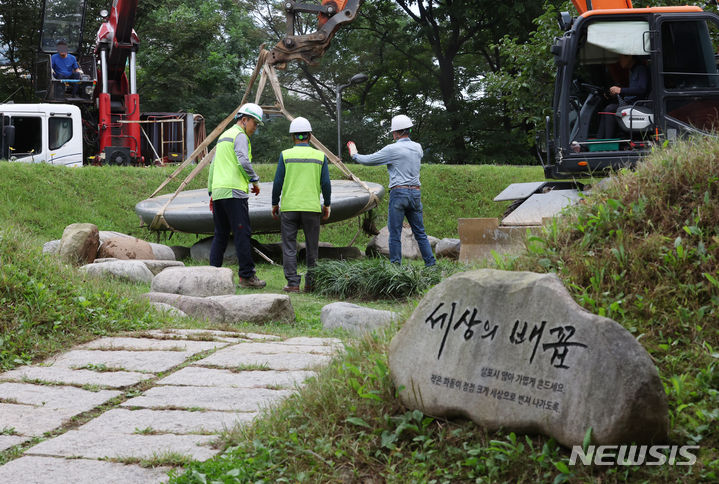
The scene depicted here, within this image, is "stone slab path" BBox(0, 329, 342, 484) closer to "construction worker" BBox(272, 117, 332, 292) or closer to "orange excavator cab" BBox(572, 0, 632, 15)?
"construction worker" BBox(272, 117, 332, 292)

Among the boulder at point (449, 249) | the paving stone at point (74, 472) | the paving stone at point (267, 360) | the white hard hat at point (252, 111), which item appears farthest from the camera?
the boulder at point (449, 249)

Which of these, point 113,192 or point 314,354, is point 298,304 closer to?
point 314,354

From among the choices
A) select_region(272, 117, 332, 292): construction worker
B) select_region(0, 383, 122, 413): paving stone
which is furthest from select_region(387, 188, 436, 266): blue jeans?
select_region(0, 383, 122, 413): paving stone

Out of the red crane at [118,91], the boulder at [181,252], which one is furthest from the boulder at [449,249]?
the red crane at [118,91]

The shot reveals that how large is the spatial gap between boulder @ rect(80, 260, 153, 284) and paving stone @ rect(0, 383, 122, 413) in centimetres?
Result: 440

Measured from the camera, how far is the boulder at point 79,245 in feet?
35.0

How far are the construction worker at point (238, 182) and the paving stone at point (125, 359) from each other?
14.7ft

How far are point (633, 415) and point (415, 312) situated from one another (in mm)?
1059

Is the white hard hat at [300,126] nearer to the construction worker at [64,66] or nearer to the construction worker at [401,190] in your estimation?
Answer: the construction worker at [401,190]

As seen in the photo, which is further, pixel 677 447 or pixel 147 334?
pixel 147 334

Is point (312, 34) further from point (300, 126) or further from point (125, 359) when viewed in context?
point (125, 359)

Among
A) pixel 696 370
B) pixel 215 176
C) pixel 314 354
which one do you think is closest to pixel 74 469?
pixel 314 354

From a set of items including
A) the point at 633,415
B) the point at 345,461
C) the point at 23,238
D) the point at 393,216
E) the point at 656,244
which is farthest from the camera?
the point at 393,216

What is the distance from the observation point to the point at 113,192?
16734 millimetres
